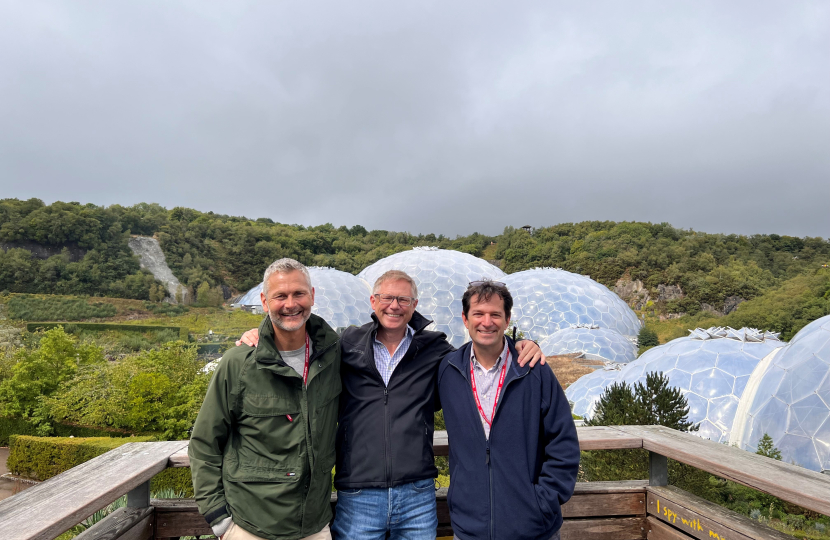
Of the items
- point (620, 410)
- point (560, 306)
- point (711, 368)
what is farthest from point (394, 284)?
point (560, 306)

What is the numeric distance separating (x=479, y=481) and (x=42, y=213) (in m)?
45.9

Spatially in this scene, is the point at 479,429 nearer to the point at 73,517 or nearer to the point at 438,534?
the point at 438,534

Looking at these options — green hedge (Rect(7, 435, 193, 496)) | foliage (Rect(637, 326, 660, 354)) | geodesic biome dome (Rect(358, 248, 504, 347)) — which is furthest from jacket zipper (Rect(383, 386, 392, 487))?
foliage (Rect(637, 326, 660, 354))

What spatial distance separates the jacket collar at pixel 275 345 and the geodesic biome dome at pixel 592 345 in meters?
19.1

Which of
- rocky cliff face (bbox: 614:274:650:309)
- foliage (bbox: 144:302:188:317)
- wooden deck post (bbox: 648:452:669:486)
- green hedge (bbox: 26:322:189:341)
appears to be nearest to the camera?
wooden deck post (bbox: 648:452:669:486)

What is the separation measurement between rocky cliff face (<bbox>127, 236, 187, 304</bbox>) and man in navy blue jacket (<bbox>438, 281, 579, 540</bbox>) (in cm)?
4485

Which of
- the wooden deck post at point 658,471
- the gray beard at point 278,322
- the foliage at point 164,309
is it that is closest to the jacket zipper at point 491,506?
the gray beard at point 278,322

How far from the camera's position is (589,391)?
42.6ft

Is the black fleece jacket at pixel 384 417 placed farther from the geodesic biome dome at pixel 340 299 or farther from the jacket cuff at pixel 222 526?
the geodesic biome dome at pixel 340 299

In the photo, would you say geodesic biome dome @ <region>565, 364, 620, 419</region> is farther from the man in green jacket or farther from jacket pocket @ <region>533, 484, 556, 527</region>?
the man in green jacket

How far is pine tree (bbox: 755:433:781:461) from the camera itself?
772 centimetres

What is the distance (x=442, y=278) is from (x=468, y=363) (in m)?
22.6

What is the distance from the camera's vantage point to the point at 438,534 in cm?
284

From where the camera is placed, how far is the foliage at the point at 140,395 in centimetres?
1112
